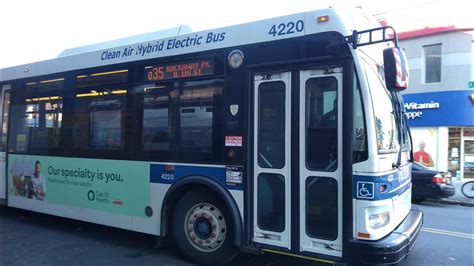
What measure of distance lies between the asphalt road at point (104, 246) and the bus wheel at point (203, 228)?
12.8 inches

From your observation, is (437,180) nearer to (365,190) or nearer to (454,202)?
(454,202)

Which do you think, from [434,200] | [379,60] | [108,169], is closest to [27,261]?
[108,169]

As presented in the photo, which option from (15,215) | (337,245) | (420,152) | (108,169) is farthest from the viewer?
(420,152)

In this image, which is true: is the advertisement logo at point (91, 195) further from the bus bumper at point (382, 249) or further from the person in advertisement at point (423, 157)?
the person in advertisement at point (423, 157)

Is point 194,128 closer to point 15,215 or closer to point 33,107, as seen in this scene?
point 33,107

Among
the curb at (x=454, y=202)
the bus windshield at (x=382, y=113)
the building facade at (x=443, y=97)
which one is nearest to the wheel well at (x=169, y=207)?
the bus windshield at (x=382, y=113)

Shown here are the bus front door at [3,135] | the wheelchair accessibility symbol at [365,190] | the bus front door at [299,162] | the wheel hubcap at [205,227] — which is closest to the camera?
the wheelchair accessibility symbol at [365,190]

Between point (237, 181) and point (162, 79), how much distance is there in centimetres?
190

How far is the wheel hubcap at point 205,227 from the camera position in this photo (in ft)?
17.4

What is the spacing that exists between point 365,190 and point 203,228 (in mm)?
2184

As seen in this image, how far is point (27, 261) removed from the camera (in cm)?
564

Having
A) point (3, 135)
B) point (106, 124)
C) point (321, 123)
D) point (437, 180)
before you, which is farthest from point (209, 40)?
point (437, 180)

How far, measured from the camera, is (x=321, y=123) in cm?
464

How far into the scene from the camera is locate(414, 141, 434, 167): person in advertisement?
19094mm
